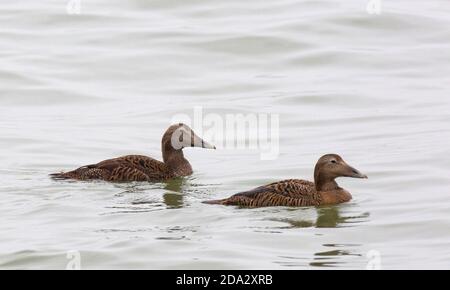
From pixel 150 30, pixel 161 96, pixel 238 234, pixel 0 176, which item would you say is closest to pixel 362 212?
pixel 238 234

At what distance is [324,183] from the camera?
1562 cm

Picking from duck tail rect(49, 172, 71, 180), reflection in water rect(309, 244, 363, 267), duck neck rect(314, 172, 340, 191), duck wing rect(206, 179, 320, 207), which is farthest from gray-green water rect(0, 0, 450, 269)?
duck neck rect(314, 172, 340, 191)

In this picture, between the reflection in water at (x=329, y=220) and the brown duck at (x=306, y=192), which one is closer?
the reflection in water at (x=329, y=220)

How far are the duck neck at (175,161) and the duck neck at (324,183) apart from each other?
2558mm

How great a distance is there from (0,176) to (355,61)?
9.56m

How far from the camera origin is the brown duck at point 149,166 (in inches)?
674

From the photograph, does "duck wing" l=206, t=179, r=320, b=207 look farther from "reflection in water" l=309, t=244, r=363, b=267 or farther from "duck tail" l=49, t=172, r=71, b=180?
"duck tail" l=49, t=172, r=71, b=180

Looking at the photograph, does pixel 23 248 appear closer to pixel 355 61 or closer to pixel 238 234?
pixel 238 234

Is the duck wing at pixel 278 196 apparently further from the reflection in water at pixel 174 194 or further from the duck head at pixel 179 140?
the duck head at pixel 179 140

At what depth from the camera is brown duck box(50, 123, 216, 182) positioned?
17.1 meters

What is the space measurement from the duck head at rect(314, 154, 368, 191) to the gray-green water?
438 millimetres

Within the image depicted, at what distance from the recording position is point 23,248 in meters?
14.0

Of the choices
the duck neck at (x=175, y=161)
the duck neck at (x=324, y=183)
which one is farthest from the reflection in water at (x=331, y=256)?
the duck neck at (x=175, y=161)

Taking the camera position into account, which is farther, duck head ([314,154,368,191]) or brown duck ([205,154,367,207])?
duck head ([314,154,368,191])
